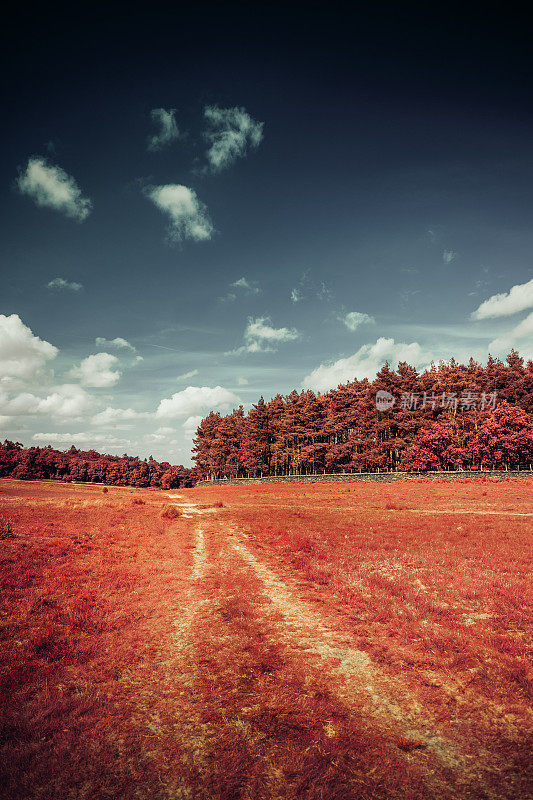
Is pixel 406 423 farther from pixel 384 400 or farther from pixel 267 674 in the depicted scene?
pixel 267 674

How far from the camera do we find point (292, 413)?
245 ft

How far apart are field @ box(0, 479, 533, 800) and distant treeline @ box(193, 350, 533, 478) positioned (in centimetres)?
4543

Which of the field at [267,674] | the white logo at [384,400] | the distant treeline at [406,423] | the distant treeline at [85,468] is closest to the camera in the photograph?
the field at [267,674]

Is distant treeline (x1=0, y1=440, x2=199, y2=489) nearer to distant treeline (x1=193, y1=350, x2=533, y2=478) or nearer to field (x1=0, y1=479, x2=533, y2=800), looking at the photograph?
distant treeline (x1=193, y1=350, x2=533, y2=478)

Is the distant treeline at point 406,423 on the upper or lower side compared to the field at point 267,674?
upper

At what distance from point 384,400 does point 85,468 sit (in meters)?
77.7

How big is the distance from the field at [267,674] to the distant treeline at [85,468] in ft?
274

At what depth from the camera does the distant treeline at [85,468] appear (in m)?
82.3

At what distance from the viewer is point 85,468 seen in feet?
296

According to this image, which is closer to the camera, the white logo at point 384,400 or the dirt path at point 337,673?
the dirt path at point 337,673

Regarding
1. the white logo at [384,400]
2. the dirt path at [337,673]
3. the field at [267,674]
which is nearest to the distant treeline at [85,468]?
the white logo at [384,400]

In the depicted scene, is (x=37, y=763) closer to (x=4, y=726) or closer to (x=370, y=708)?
(x=4, y=726)

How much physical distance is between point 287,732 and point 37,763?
3.20 m

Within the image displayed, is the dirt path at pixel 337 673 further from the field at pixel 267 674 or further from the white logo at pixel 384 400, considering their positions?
the white logo at pixel 384 400
